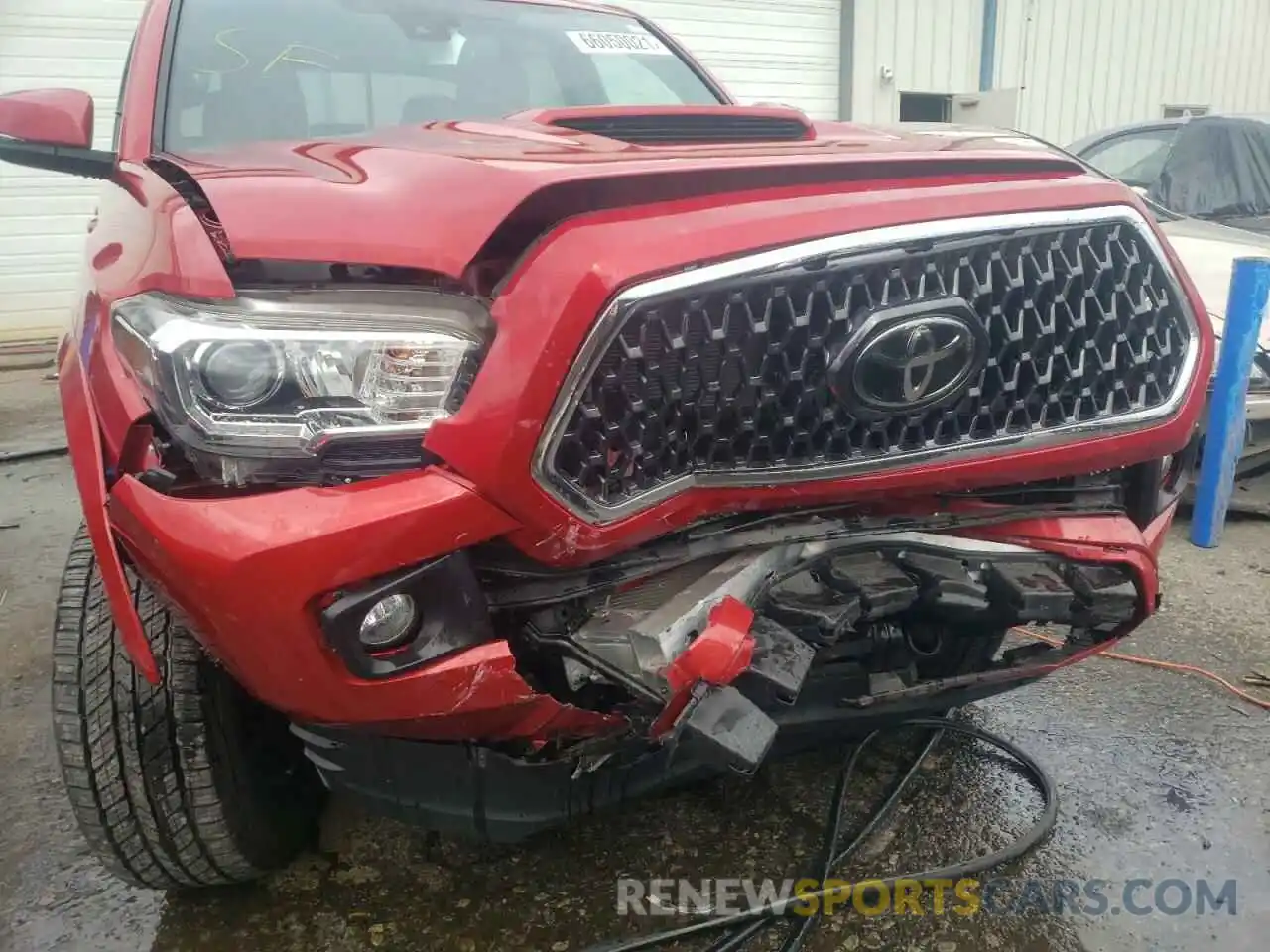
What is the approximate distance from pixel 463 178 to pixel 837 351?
61 cm

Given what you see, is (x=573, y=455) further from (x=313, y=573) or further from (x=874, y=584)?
(x=874, y=584)

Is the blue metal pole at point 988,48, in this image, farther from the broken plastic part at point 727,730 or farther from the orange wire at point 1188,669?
the broken plastic part at point 727,730

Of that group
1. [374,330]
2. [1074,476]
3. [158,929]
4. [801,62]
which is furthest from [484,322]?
[801,62]

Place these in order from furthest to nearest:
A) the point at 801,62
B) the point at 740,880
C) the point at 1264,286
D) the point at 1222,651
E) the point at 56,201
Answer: the point at 801,62 → the point at 56,201 → the point at 1264,286 → the point at 1222,651 → the point at 740,880

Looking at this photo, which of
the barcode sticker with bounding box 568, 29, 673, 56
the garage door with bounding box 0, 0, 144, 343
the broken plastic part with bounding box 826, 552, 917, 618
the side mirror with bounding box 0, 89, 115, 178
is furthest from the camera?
the garage door with bounding box 0, 0, 144, 343

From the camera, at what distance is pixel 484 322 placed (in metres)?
1.42

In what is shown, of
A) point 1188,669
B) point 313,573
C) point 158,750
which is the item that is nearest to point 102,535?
point 313,573

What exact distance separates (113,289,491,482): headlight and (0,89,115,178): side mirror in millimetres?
1125

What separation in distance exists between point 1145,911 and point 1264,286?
101 inches

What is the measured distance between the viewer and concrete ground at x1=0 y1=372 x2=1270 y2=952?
76.1 inches

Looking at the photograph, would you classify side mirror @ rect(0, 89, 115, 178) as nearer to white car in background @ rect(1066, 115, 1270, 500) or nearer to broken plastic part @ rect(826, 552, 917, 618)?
broken plastic part @ rect(826, 552, 917, 618)

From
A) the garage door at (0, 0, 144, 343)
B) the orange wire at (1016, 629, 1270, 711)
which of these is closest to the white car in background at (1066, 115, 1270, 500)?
the orange wire at (1016, 629, 1270, 711)

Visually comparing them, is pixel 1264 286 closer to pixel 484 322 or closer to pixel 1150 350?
pixel 1150 350

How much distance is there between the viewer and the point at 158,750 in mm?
1754
